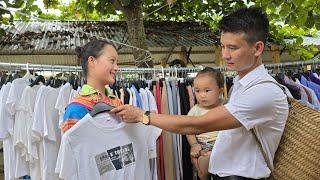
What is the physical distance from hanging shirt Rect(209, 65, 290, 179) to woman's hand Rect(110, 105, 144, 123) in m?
0.47

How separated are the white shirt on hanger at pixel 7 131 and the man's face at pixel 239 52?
185cm

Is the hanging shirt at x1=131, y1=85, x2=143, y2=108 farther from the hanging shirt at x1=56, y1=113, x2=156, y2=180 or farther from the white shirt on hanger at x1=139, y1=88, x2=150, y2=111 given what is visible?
the hanging shirt at x1=56, y1=113, x2=156, y2=180

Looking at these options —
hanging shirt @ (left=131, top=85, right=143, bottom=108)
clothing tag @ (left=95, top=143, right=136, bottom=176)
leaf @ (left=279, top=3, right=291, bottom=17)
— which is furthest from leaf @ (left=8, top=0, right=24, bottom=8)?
leaf @ (left=279, top=3, right=291, bottom=17)

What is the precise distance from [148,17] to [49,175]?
193 inches

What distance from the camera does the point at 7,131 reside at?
3.06 m

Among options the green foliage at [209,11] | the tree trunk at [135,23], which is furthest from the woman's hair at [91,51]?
the tree trunk at [135,23]

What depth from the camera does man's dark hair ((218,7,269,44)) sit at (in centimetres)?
194

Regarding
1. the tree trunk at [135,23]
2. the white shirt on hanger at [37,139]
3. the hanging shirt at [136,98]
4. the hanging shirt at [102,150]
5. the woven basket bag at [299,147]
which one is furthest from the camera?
the tree trunk at [135,23]

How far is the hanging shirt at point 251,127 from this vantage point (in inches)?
74.7

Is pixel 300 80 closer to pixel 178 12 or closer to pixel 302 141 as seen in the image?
pixel 302 141

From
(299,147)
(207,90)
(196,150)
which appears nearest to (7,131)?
(196,150)

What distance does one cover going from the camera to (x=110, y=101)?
2424mm

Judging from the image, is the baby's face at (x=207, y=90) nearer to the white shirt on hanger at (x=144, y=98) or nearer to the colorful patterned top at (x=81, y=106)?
the white shirt on hanger at (x=144, y=98)

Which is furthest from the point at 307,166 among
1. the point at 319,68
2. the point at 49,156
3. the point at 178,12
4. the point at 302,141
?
the point at 178,12
